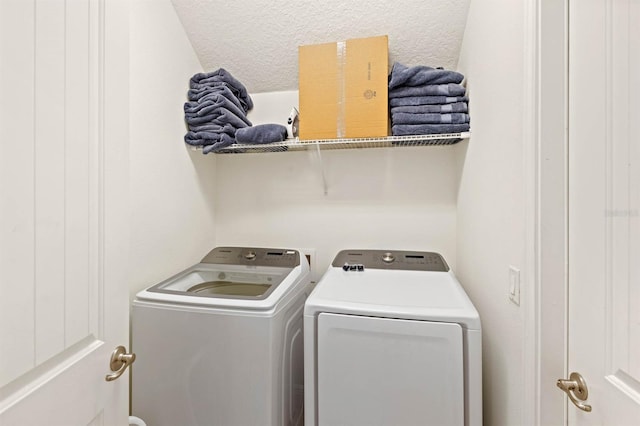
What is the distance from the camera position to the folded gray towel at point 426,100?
152 centimetres

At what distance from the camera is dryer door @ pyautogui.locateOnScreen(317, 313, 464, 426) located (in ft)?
3.32

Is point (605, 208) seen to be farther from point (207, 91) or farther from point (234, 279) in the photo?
point (207, 91)

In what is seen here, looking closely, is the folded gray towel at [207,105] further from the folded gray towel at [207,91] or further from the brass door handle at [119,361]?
the brass door handle at [119,361]

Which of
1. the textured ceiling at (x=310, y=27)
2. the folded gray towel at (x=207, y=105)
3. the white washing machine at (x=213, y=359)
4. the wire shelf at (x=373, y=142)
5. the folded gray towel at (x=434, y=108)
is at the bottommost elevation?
the white washing machine at (x=213, y=359)

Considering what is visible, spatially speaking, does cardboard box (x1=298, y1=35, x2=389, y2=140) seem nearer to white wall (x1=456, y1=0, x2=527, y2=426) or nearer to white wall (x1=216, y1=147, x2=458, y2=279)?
white wall (x1=216, y1=147, x2=458, y2=279)

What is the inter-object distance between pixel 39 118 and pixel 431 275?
5.26 feet

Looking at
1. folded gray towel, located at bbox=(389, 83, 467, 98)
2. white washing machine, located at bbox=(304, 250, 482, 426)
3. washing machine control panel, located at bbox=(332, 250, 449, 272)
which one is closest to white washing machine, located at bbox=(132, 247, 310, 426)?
white washing machine, located at bbox=(304, 250, 482, 426)

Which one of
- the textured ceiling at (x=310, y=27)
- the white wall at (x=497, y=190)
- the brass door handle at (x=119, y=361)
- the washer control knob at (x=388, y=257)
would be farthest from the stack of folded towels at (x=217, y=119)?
the brass door handle at (x=119, y=361)

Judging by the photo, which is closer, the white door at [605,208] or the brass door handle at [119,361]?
the white door at [605,208]

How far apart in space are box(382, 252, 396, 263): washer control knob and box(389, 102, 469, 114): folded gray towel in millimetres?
862

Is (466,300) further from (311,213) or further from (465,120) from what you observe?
(311,213)

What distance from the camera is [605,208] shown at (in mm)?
629

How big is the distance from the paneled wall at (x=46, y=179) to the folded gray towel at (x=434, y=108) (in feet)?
4.50

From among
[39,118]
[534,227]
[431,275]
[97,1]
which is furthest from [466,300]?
[97,1]
